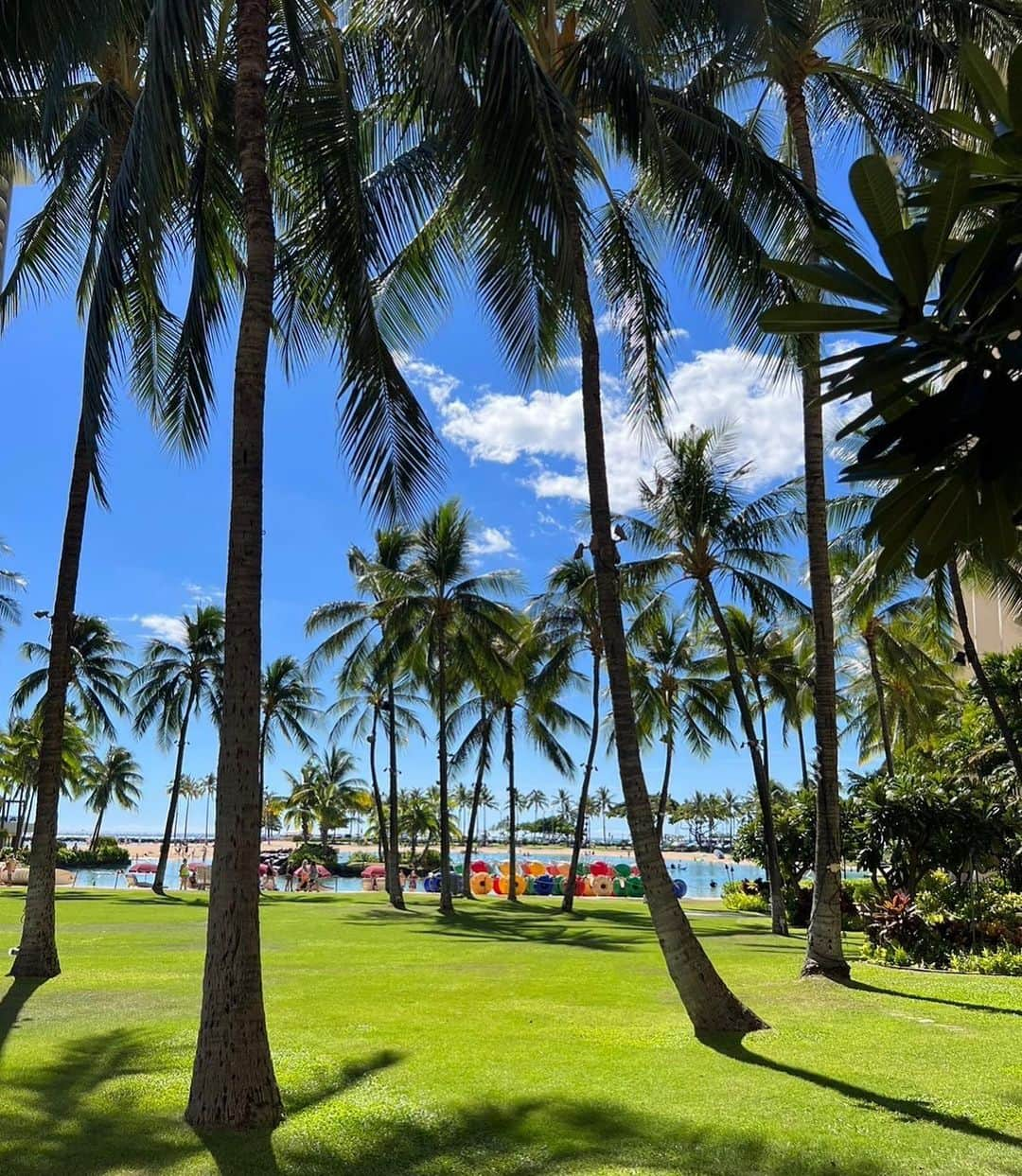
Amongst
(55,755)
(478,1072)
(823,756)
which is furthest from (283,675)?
(478,1072)

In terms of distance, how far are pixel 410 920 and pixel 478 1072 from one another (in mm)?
16570

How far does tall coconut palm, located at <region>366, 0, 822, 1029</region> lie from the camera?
719cm

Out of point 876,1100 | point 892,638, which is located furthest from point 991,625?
point 876,1100

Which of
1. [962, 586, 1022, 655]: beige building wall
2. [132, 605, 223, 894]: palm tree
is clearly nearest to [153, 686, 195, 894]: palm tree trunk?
[132, 605, 223, 894]: palm tree

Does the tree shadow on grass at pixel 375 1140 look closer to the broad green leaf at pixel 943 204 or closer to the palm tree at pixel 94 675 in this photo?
the broad green leaf at pixel 943 204

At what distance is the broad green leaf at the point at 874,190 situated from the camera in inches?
88.8

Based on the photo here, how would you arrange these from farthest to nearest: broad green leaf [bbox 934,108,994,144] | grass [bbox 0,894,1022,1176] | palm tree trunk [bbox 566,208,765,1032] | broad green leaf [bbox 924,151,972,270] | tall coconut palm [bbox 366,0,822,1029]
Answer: palm tree trunk [bbox 566,208,765,1032]
tall coconut palm [bbox 366,0,822,1029]
grass [bbox 0,894,1022,1176]
broad green leaf [bbox 934,108,994,144]
broad green leaf [bbox 924,151,972,270]

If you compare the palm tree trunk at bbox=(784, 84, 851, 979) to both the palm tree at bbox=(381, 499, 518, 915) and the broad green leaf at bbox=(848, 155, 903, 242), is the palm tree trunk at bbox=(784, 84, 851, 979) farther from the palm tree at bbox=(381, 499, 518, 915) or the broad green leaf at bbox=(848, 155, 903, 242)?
the palm tree at bbox=(381, 499, 518, 915)

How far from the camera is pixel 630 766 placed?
356 inches

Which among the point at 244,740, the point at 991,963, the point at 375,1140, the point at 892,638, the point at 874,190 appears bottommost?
the point at 375,1140

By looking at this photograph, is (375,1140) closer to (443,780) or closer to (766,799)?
(766,799)

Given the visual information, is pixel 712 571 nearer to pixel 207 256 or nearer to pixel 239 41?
pixel 207 256

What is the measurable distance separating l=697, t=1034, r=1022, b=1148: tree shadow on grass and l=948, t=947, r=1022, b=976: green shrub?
6444 mm

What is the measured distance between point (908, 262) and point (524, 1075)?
670 cm
